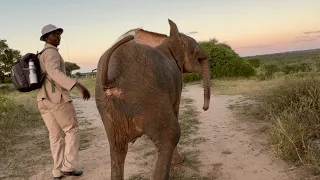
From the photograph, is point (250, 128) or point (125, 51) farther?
point (250, 128)

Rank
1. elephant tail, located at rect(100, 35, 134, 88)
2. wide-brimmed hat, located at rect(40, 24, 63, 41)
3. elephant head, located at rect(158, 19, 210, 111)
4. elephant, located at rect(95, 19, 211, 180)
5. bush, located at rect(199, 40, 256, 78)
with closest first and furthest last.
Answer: elephant tail, located at rect(100, 35, 134, 88) < elephant, located at rect(95, 19, 211, 180) < elephant head, located at rect(158, 19, 210, 111) < wide-brimmed hat, located at rect(40, 24, 63, 41) < bush, located at rect(199, 40, 256, 78)

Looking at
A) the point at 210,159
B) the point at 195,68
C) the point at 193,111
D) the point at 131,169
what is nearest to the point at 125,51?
→ the point at 195,68

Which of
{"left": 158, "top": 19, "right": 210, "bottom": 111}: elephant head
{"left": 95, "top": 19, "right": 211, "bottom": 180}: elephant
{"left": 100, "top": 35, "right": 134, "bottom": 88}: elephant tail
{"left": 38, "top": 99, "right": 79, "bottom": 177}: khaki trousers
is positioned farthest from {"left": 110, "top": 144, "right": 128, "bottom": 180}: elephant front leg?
{"left": 38, "top": 99, "right": 79, "bottom": 177}: khaki trousers

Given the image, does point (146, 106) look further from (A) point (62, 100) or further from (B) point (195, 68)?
(A) point (62, 100)

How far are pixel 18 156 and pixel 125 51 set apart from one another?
4163mm

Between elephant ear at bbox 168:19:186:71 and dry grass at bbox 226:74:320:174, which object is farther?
dry grass at bbox 226:74:320:174

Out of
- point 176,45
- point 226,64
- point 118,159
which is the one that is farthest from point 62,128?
point 226,64

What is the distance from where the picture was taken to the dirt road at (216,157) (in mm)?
4535

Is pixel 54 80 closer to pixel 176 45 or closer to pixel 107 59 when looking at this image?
pixel 176 45

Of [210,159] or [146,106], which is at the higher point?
[146,106]

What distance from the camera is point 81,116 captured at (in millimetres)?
10234

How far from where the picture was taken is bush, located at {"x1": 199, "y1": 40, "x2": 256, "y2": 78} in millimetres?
21188

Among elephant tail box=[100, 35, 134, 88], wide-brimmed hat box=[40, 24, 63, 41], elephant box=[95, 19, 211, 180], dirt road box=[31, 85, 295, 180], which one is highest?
wide-brimmed hat box=[40, 24, 63, 41]

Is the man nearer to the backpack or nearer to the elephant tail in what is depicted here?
the backpack
